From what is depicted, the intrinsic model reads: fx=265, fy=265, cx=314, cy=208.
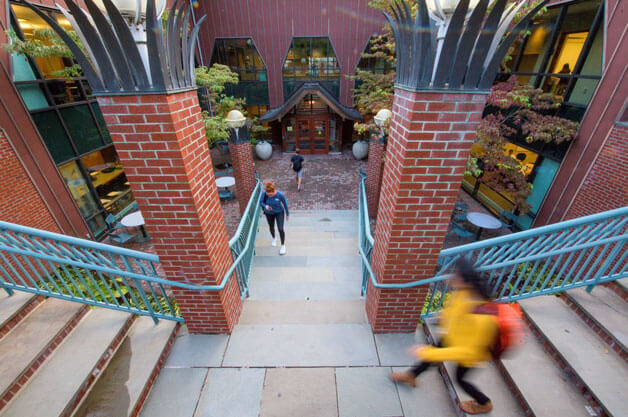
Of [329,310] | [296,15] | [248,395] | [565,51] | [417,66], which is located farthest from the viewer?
[296,15]

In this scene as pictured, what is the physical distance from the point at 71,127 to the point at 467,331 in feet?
35.4

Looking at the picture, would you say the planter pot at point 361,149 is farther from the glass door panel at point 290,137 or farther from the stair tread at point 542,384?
the stair tread at point 542,384

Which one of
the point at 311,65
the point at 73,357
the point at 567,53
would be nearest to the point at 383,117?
the point at 567,53

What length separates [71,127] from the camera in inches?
311

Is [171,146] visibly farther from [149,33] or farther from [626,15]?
[626,15]

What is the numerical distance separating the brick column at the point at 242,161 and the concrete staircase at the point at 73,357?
16.3 feet

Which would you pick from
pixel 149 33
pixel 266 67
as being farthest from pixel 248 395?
pixel 266 67

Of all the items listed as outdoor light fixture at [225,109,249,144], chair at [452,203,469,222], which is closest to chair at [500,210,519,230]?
chair at [452,203,469,222]

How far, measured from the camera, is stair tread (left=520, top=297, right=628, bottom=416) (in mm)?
A: 2262

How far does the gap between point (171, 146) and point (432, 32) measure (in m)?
2.24

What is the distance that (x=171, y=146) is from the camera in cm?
222

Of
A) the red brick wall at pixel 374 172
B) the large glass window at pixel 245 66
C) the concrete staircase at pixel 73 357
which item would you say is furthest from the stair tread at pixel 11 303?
the large glass window at pixel 245 66

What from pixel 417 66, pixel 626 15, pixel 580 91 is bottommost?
pixel 580 91

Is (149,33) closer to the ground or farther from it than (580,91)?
farther from it
